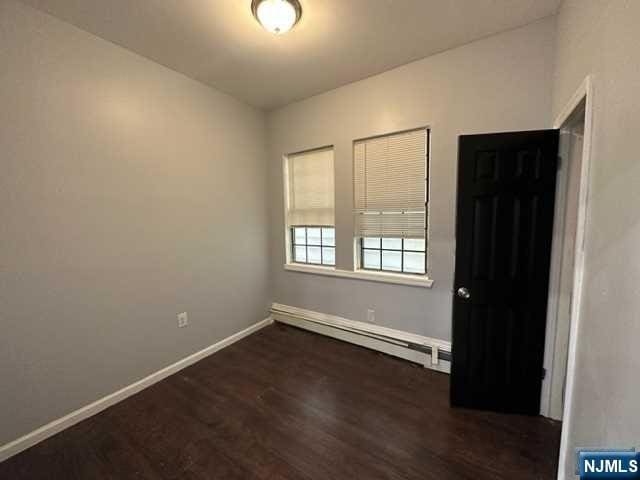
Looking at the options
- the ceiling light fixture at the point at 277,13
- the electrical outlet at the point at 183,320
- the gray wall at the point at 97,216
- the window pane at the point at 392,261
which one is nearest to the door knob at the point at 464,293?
the window pane at the point at 392,261

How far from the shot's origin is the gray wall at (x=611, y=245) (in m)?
0.76

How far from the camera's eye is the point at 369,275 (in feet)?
8.59

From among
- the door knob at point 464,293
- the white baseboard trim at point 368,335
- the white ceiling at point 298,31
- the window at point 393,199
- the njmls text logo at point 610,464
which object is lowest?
the white baseboard trim at point 368,335

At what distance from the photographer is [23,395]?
158 centimetres

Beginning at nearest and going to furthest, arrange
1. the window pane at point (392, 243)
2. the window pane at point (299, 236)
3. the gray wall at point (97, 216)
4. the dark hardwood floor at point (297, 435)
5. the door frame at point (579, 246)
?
the door frame at point (579, 246) < the dark hardwood floor at point (297, 435) < the gray wall at point (97, 216) < the window pane at point (392, 243) < the window pane at point (299, 236)

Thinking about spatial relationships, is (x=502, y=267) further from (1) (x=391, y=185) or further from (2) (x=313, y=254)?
(2) (x=313, y=254)

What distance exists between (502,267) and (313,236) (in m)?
1.96

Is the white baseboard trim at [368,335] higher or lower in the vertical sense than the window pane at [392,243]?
lower

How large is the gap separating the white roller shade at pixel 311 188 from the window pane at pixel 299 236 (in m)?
0.10

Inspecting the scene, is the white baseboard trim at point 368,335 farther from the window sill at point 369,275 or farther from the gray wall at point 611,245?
the gray wall at point 611,245

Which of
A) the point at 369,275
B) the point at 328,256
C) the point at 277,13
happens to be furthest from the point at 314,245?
the point at 277,13

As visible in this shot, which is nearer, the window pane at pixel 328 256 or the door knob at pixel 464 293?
the door knob at pixel 464 293

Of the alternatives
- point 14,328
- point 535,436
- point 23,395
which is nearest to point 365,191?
point 535,436

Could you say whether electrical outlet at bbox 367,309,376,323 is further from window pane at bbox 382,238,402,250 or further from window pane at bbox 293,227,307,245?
window pane at bbox 293,227,307,245
